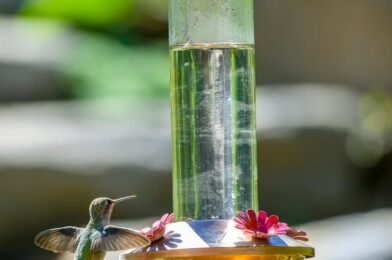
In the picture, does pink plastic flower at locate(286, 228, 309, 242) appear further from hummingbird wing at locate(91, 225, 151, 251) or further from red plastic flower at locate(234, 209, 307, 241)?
hummingbird wing at locate(91, 225, 151, 251)

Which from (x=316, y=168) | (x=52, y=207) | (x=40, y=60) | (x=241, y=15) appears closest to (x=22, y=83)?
(x=40, y=60)

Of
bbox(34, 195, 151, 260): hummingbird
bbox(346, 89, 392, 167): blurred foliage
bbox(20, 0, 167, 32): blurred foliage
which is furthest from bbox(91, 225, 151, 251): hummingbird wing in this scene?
→ bbox(20, 0, 167, 32): blurred foliage

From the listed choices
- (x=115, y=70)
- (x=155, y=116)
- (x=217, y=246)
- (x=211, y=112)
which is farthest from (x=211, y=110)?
(x=115, y=70)

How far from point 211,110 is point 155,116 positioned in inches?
271

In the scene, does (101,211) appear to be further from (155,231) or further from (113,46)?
(113,46)

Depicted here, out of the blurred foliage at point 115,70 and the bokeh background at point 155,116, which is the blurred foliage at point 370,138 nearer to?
the bokeh background at point 155,116

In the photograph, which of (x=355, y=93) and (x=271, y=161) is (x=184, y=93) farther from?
(x=355, y=93)

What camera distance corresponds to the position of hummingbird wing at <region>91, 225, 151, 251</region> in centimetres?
331

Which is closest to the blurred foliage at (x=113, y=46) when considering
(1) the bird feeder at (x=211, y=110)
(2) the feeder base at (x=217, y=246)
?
(1) the bird feeder at (x=211, y=110)

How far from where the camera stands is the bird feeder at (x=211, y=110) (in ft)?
12.6

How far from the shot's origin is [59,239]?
3580 mm

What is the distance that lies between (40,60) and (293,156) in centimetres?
291

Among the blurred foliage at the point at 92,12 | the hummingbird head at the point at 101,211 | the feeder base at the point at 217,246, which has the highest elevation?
the blurred foliage at the point at 92,12

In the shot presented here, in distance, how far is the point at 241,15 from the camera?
13.3 ft
